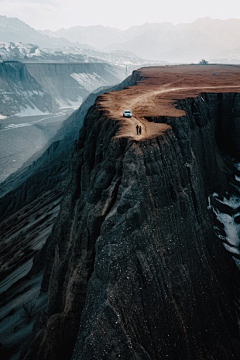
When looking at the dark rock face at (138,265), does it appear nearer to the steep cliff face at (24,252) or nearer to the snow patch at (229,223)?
the snow patch at (229,223)

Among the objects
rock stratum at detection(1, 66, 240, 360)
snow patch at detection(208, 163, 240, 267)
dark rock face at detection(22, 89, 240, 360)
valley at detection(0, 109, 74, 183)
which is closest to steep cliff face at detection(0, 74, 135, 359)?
rock stratum at detection(1, 66, 240, 360)

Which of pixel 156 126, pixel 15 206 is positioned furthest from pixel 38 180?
pixel 156 126

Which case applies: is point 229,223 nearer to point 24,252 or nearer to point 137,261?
point 137,261

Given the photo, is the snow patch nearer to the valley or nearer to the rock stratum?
the rock stratum

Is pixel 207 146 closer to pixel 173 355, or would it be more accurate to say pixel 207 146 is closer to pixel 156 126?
pixel 156 126

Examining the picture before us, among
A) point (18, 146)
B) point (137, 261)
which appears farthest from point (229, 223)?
point (18, 146)

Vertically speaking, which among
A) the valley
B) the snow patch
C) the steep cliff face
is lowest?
the valley
